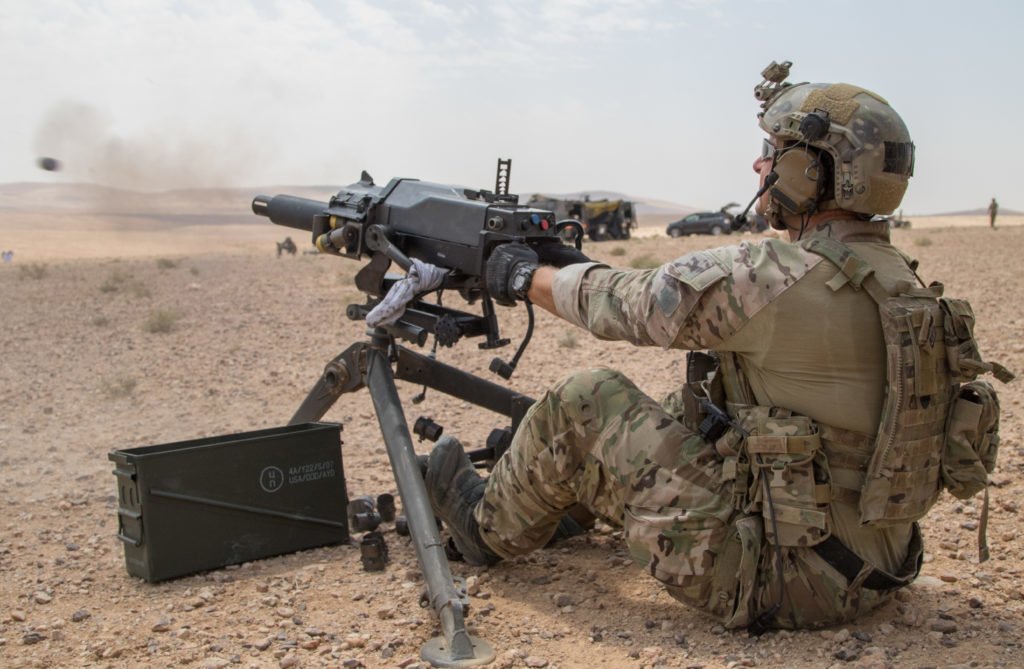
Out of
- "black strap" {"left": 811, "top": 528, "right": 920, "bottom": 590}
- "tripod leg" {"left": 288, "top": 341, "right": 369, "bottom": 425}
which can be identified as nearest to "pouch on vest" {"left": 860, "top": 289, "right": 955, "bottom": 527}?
"black strap" {"left": 811, "top": 528, "right": 920, "bottom": 590}

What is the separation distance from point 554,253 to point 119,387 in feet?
20.2

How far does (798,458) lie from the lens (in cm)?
341

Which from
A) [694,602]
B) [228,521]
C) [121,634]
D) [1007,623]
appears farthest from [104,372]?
[1007,623]

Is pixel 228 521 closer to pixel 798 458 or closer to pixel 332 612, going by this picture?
pixel 332 612

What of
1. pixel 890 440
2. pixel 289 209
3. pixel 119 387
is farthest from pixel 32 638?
pixel 119 387

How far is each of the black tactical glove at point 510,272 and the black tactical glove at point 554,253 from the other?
0.73 ft

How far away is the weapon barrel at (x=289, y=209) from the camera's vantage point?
532 centimetres

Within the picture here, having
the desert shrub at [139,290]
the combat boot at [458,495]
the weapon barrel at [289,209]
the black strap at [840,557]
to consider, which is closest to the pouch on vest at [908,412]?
the black strap at [840,557]

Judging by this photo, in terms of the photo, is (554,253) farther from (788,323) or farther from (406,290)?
(788,323)

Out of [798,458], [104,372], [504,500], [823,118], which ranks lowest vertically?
[104,372]

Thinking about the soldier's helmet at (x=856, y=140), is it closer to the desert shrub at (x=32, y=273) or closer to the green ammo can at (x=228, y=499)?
the green ammo can at (x=228, y=499)

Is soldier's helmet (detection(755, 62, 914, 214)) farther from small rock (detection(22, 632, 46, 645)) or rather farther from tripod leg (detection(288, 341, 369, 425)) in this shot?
small rock (detection(22, 632, 46, 645))

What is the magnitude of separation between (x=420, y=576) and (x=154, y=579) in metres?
1.16

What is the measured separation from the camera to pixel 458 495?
14.7 ft
